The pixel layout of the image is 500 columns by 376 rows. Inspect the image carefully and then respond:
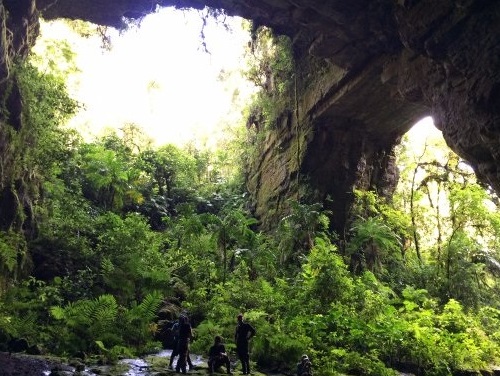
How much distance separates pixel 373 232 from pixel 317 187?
8.42ft

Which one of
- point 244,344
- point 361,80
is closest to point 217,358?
point 244,344

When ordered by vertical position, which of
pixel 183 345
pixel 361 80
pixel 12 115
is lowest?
pixel 183 345

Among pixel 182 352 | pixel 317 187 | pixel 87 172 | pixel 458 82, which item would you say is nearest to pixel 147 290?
pixel 182 352

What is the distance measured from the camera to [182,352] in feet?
25.7

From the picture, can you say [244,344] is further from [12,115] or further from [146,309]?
[12,115]

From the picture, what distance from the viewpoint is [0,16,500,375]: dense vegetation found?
30.5 ft

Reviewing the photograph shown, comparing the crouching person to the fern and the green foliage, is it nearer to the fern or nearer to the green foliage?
the fern

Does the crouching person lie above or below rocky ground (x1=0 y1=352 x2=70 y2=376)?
above

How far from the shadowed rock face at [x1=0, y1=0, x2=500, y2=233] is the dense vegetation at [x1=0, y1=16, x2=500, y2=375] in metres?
1.33

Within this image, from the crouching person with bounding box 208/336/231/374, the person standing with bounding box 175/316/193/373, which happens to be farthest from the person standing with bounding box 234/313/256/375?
Answer: the person standing with bounding box 175/316/193/373

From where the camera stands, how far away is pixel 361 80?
13.4 metres

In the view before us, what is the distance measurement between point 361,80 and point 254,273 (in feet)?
22.1

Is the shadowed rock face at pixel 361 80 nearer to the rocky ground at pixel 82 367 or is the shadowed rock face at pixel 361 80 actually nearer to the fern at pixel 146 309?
the fern at pixel 146 309

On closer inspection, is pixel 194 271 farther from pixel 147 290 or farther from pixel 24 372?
pixel 24 372
